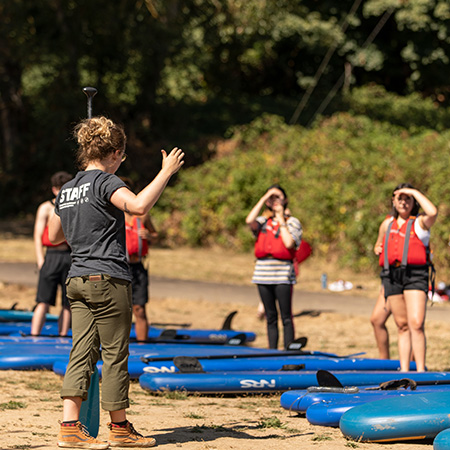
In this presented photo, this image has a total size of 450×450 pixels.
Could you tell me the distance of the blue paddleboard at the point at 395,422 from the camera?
5.48 meters

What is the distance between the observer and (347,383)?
7.39 m

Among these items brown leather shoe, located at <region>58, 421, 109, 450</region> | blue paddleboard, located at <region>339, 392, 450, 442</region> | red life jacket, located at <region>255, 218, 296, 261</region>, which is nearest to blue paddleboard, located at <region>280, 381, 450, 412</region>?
blue paddleboard, located at <region>339, 392, 450, 442</region>

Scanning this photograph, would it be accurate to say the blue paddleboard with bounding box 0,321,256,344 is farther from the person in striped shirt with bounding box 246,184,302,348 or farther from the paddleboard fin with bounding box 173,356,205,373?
the paddleboard fin with bounding box 173,356,205,373

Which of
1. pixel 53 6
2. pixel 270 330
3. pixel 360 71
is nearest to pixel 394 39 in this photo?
pixel 360 71

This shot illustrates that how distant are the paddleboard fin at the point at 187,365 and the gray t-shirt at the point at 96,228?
2.79 m

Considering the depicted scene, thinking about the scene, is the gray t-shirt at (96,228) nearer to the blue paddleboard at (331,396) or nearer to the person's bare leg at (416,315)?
the blue paddleboard at (331,396)

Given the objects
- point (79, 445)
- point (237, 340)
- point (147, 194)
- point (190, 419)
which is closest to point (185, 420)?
point (190, 419)

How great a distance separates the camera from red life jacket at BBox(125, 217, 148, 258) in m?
8.80

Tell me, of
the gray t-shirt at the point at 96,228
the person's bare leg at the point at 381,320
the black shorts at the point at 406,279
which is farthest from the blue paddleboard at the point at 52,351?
the gray t-shirt at the point at 96,228

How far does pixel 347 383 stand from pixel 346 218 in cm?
1037

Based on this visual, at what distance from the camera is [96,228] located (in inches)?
192

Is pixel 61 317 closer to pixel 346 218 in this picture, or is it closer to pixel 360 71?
pixel 346 218

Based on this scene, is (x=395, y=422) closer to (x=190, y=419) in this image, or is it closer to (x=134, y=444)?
(x=190, y=419)

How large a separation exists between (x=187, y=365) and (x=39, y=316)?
95.6 inches
